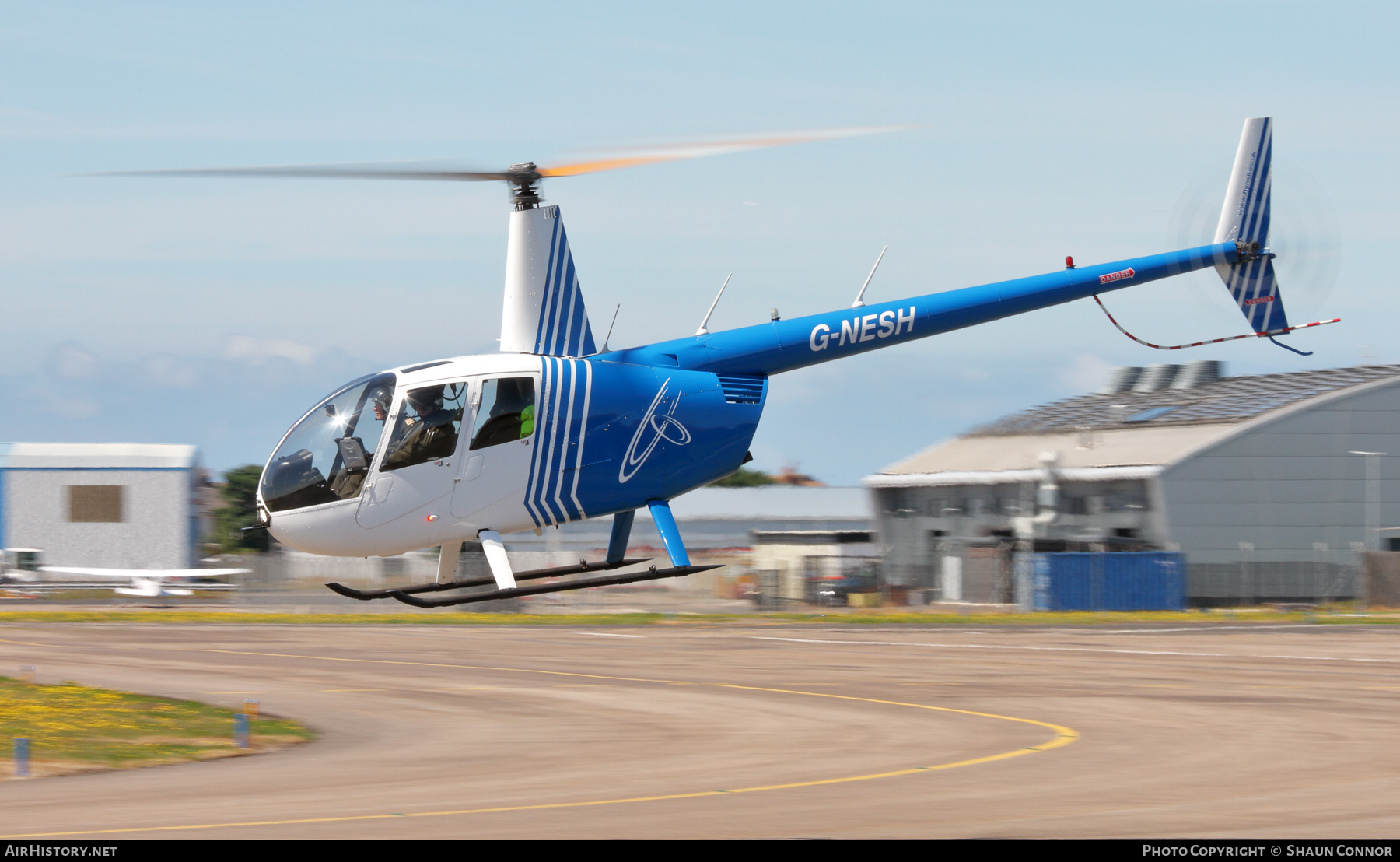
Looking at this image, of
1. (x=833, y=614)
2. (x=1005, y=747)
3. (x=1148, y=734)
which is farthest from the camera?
(x=833, y=614)

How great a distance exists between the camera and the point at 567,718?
2509 centimetres

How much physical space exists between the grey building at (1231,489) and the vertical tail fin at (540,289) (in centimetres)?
4489

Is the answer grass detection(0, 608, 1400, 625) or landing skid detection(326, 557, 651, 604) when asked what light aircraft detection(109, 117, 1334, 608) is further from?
grass detection(0, 608, 1400, 625)

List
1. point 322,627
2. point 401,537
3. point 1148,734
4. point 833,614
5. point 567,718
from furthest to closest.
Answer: point 833,614 < point 322,627 < point 567,718 < point 1148,734 < point 401,537

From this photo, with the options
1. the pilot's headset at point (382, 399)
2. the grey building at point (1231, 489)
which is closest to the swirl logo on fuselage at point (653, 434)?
the pilot's headset at point (382, 399)

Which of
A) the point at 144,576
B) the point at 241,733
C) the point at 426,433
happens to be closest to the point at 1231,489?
the point at 144,576

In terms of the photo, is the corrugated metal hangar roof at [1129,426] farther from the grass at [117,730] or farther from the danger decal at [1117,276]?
the grass at [117,730]

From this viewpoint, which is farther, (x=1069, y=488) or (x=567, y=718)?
(x=1069, y=488)

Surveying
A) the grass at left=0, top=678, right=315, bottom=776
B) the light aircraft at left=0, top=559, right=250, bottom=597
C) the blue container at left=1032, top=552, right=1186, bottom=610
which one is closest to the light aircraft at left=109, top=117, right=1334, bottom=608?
the grass at left=0, top=678, right=315, bottom=776

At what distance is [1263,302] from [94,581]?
2077 inches

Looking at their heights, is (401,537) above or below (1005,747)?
above

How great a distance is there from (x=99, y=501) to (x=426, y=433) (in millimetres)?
50650
